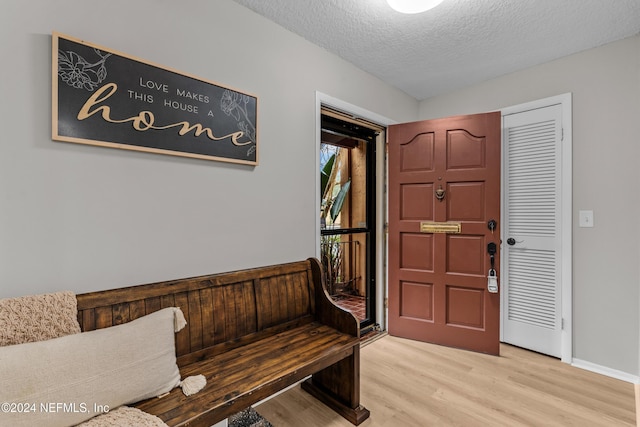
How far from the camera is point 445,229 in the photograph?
8.98ft

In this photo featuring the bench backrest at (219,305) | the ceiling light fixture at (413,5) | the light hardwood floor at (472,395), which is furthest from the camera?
the light hardwood floor at (472,395)

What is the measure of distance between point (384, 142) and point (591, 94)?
1.66m

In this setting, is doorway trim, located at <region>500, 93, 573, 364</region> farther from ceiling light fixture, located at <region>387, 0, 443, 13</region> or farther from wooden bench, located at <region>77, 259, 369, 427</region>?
Result: wooden bench, located at <region>77, 259, 369, 427</region>

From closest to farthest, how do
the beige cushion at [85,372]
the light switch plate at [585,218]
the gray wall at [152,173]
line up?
the beige cushion at [85,372], the gray wall at [152,173], the light switch plate at [585,218]

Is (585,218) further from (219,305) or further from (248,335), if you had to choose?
(219,305)

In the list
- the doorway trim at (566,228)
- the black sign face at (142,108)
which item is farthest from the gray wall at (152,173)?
the doorway trim at (566,228)

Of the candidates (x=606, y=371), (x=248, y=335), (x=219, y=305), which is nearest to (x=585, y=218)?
(x=606, y=371)

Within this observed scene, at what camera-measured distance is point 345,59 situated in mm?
2512

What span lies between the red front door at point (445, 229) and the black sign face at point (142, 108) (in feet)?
5.54

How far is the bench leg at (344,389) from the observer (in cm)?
A: 178

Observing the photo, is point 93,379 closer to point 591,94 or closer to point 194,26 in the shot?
point 194,26

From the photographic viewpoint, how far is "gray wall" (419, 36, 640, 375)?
7.14ft

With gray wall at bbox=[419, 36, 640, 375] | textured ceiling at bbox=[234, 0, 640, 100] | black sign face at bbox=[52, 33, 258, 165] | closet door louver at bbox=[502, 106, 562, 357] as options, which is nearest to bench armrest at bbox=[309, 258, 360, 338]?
black sign face at bbox=[52, 33, 258, 165]

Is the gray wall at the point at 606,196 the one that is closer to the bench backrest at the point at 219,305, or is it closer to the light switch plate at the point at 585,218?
the light switch plate at the point at 585,218
